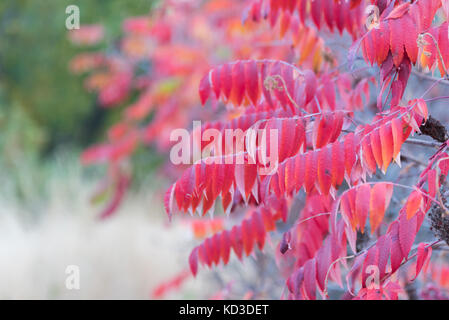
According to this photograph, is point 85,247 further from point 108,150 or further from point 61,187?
point 108,150

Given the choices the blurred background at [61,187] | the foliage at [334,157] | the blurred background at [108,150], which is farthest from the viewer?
the blurred background at [61,187]

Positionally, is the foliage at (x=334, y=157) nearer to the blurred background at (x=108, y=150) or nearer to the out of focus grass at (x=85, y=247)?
the blurred background at (x=108, y=150)

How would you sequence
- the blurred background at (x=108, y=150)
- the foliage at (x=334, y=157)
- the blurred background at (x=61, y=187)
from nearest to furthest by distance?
the foliage at (x=334, y=157), the blurred background at (x=108, y=150), the blurred background at (x=61, y=187)

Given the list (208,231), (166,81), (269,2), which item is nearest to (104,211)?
(166,81)

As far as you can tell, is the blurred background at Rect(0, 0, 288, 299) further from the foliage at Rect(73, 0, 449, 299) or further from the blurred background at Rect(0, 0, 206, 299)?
the foliage at Rect(73, 0, 449, 299)

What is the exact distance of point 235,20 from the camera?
7.11 m

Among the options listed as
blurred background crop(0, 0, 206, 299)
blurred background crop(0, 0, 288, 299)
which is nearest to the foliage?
blurred background crop(0, 0, 288, 299)

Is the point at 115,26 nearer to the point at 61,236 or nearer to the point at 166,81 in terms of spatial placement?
the point at 166,81

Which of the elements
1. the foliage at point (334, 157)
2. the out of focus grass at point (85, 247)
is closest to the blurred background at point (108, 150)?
the out of focus grass at point (85, 247)

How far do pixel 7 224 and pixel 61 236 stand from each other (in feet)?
2.90

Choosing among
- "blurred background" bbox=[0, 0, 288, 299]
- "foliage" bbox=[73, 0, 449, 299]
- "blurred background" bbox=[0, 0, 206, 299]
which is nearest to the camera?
"foliage" bbox=[73, 0, 449, 299]

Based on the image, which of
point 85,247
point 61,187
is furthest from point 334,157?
point 61,187

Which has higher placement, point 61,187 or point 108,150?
point 108,150

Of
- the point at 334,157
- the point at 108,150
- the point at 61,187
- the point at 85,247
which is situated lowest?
the point at 85,247
